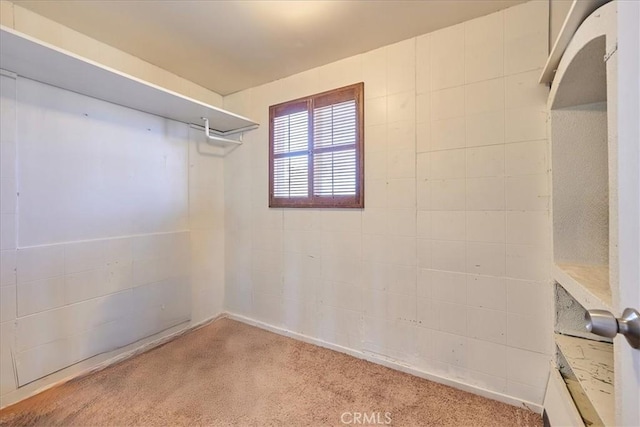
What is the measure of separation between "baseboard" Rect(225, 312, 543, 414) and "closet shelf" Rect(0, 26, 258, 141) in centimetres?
225

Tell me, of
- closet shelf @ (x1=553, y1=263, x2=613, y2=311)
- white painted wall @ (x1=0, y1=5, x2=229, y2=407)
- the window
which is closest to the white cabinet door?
closet shelf @ (x1=553, y1=263, x2=613, y2=311)

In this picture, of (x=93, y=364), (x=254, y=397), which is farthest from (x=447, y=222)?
(x=93, y=364)

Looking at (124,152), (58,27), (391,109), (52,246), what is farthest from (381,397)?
(58,27)

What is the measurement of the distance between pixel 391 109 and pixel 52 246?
279 cm

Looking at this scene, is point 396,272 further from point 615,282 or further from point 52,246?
point 52,246

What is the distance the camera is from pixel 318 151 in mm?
2576

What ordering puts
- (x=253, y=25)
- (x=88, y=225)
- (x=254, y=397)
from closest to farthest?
(x=254, y=397)
(x=253, y=25)
(x=88, y=225)

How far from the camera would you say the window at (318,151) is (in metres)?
2.39

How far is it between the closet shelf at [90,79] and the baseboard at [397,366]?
7.39ft

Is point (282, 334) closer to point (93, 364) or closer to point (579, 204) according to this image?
point (93, 364)

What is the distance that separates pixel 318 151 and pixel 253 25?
110 centimetres

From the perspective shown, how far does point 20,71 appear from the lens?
1.76m

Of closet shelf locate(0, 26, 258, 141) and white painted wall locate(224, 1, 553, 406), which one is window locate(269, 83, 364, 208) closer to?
white painted wall locate(224, 1, 553, 406)

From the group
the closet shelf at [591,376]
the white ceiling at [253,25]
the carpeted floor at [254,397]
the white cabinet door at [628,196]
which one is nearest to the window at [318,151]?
the white ceiling at [253,25]
